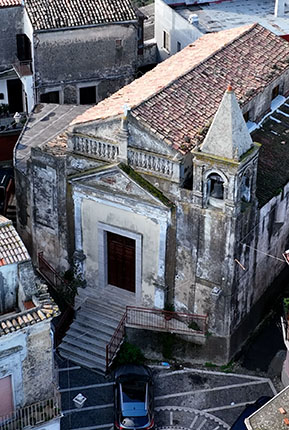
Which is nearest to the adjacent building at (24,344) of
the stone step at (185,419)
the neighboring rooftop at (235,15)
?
the stone step at (185,419)

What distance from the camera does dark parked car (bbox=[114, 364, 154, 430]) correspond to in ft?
114

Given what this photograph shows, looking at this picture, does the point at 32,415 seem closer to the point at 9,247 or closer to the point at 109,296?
the point at 9,247

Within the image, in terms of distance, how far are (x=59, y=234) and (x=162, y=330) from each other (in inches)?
260

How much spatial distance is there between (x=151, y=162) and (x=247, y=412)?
10.8 metres

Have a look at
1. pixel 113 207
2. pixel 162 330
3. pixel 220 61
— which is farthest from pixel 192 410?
pixel 220 61

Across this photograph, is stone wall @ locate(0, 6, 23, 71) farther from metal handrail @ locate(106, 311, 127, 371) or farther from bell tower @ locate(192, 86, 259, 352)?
bell tower @ locate(192, 86, 259, 352)

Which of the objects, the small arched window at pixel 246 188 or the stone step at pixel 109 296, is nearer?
the small arched window at pixel 246 188

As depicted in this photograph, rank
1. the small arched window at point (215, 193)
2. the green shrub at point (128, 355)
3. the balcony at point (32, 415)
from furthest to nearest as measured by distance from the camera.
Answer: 1. the green shrub at point (128, 355)
2. the small arched window at point (215, 193)
3. the balcony at point (32, 415)

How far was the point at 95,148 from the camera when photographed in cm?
3712

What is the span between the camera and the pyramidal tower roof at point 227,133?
108ft

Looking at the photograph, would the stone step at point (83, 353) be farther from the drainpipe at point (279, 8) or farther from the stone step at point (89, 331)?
the drainpipe at point (279, 8)

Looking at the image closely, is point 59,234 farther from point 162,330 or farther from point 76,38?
point 76,38

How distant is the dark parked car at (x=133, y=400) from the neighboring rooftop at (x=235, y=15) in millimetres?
23319

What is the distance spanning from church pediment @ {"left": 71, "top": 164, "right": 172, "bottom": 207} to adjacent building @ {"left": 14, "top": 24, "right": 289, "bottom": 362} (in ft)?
0.17
